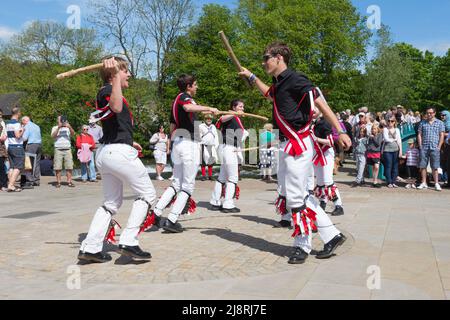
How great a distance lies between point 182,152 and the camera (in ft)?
22.4

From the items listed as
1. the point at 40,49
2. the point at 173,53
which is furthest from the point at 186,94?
the point at 40,49

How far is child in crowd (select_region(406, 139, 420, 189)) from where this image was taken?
14.1 m

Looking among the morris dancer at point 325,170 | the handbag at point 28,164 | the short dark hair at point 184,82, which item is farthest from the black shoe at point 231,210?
the handbag at point 28,164

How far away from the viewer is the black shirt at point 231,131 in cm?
869

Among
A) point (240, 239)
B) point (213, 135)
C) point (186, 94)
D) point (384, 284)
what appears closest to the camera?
point (384, 284)

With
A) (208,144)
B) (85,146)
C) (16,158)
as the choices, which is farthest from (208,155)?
(16,158)

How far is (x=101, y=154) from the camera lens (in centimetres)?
495

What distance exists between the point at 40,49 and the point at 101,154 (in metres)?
44.6

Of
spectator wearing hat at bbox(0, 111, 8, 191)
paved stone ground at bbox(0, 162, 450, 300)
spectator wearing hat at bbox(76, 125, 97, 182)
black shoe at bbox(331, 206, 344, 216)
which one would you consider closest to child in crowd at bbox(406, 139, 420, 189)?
paved stone ground at bbox(0, 162, 450, 300)

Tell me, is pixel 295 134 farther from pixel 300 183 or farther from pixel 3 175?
pixel 3 175

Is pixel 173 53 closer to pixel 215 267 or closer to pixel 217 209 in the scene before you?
pixel 217 209

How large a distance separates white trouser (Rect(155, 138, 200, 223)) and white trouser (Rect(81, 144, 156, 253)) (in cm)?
169

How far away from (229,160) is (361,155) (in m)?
6.32

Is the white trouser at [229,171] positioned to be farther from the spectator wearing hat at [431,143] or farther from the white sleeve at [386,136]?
the spectator wearing hat at [431,143]
